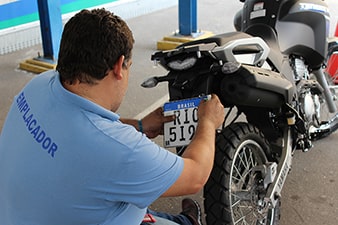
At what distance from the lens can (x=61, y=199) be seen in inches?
60.9

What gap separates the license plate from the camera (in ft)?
6.78

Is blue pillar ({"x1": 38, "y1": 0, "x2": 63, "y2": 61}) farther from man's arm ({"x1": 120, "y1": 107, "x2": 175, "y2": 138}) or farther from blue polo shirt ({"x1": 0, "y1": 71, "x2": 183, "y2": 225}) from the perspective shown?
blue polo shirt ({"x1": 0, "y1": 71, "x2": 183, "y2": 225})

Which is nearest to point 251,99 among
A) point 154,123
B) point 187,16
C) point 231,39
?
point 231,39

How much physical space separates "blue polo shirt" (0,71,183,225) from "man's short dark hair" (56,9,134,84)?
8 cm

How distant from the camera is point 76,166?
152 centimetres

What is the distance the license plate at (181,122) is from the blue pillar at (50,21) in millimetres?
3461

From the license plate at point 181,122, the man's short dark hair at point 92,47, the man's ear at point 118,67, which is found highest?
the man's short dark hair at point 92,47

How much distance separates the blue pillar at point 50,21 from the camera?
522 centimetres

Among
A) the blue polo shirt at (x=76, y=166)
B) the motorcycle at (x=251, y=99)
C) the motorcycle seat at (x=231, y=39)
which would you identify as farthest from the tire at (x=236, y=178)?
the blue polo shirt at (x=76, y=166)

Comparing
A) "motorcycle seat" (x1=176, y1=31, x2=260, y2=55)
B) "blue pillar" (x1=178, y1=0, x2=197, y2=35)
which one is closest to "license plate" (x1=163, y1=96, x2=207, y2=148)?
"motorcycle seat" (x1=176, y1=31, x2=260, y2=55)

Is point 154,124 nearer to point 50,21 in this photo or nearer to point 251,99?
point 251,99

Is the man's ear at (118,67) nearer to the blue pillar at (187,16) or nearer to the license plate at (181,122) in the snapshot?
the license plate at (181,122)

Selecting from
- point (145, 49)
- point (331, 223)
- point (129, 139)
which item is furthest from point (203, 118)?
point (145, 49)

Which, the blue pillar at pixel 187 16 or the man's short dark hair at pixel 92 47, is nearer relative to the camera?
the man's short dark hair at pixel 92 47
